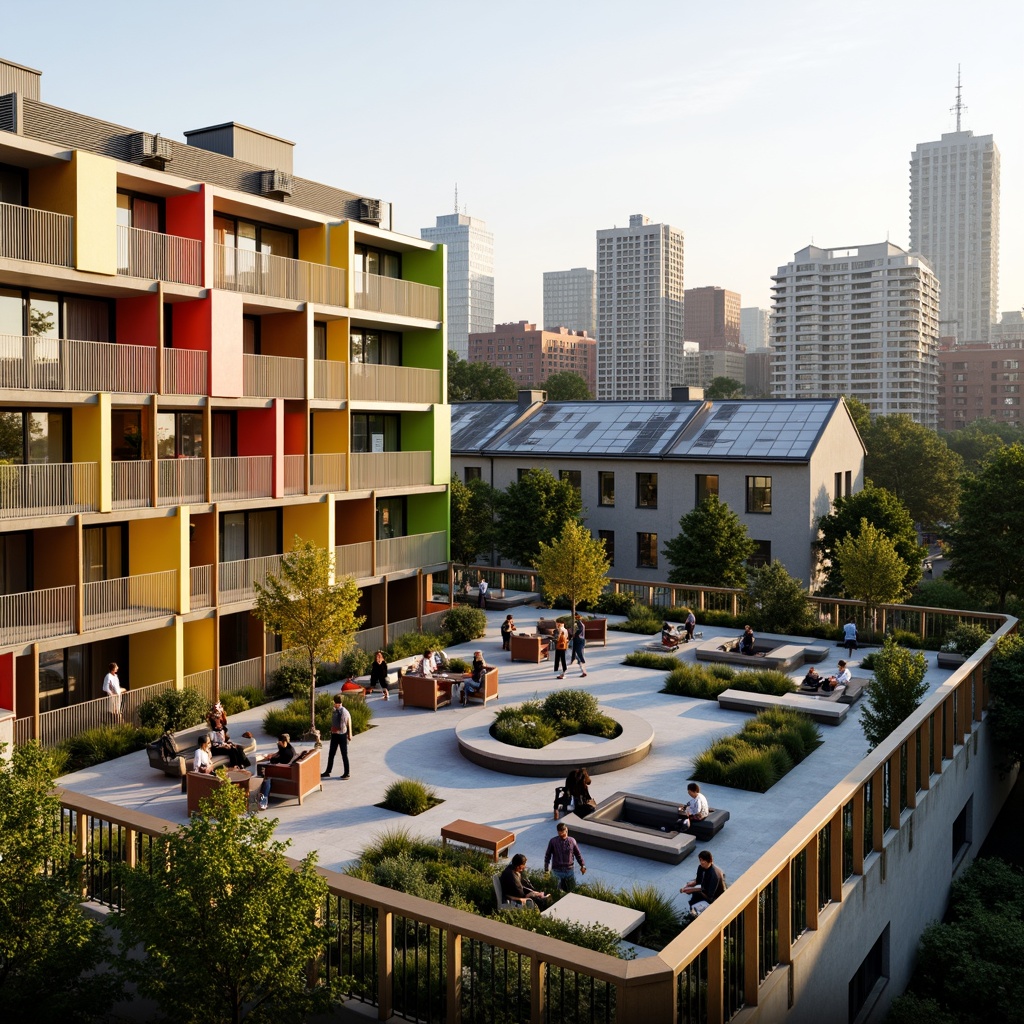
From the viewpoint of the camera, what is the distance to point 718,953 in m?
9.22

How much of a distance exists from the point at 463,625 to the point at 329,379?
8.97m

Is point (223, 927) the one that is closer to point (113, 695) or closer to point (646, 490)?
point (113, 695)

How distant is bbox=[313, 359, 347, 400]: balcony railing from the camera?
29.5 m

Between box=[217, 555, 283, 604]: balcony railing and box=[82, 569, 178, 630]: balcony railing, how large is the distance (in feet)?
5.22

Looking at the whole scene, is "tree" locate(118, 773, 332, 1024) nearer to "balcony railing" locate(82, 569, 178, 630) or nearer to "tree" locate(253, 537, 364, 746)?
"tree" locate(253, 537, 364, 746)

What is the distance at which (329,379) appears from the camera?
1180 inches

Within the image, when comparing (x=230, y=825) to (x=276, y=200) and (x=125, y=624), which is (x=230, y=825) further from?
(x=276, y=200)

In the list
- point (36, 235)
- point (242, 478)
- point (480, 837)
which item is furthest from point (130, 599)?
point (480, 837)

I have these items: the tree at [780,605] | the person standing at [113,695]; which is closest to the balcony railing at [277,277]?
the person standing at [113,695]

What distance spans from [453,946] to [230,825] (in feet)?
7.57

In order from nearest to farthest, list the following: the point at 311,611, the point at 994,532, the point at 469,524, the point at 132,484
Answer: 1. the point at 311,611
2. the point at 132,484
3. the point at 994,532
4. the point at 469,524

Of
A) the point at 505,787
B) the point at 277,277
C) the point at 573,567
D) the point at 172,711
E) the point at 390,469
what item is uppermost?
the point at 277,277

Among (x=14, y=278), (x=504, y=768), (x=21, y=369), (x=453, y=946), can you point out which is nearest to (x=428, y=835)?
(x=504, y=768)

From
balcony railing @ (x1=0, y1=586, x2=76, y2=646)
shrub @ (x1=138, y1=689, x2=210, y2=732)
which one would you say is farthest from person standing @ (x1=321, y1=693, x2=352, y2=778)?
balcony railing @ (x1=0, y1=586, x2=76, y2=646)
